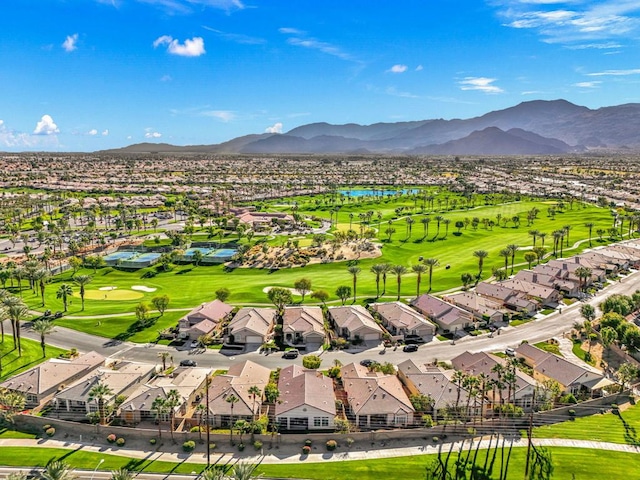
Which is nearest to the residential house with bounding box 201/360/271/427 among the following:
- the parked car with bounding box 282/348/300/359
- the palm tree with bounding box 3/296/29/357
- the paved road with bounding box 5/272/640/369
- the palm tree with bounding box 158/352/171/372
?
the paved road with bounding box 5/272/640/369

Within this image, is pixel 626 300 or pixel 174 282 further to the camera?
pixel 174 282

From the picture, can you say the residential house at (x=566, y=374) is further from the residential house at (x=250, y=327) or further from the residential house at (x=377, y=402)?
the residential house at (x=250, y=327)

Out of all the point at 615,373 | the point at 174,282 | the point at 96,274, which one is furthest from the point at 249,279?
the point at 615,373

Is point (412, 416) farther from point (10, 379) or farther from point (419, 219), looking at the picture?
point (419, 219)

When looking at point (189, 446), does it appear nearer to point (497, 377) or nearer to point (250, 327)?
point (250, 327)

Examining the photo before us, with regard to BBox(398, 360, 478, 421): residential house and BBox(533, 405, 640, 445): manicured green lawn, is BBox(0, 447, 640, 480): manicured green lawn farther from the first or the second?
BBox(398, 360, 478, 421): residential house

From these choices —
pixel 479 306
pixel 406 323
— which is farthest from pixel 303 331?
pixel 479 306

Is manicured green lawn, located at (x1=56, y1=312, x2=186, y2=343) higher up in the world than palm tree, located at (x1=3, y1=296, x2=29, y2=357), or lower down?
lower down
